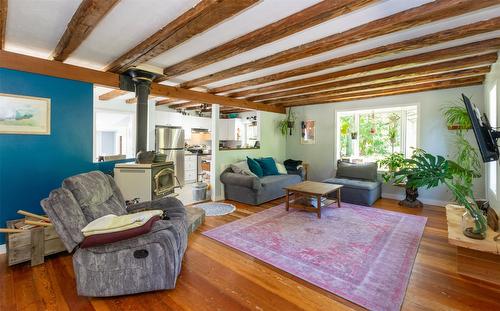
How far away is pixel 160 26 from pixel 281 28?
1.16 metres

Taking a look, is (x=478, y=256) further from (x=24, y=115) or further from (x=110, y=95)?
(x=110, y=95)

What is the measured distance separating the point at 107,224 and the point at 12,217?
1.78 m

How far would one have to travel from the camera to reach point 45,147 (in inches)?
111

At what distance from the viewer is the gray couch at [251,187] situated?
4504 millimetres

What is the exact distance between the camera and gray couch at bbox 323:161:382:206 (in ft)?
14.7

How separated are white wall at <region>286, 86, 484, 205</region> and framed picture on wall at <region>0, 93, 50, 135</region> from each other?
547 cm

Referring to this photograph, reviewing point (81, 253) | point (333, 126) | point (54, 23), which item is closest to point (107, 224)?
point (81, 253)

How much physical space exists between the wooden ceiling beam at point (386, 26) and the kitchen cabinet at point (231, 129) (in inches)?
194

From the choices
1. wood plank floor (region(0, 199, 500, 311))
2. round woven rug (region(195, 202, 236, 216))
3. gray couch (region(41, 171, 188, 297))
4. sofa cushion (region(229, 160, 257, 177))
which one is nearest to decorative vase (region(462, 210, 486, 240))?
wood plank floor (region(0, 199, 500, 311))

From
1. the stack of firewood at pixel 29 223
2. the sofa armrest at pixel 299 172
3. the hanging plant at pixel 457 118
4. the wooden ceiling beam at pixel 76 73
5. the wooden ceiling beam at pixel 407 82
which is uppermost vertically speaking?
the wooden ceiling beam at pixel 407 82

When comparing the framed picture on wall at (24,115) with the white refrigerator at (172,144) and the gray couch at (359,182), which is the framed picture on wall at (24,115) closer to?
the white refrigerator at (172,144)

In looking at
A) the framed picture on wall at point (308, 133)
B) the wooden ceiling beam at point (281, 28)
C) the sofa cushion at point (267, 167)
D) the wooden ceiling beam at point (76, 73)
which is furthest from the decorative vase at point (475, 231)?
the wooden ceiling beam at point (76, 73)

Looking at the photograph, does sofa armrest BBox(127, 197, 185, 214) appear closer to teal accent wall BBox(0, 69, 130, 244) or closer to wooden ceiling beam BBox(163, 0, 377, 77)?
teal accent wall BBox(0, 69, 130, 244)

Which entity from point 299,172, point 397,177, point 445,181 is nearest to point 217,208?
point 299,172
